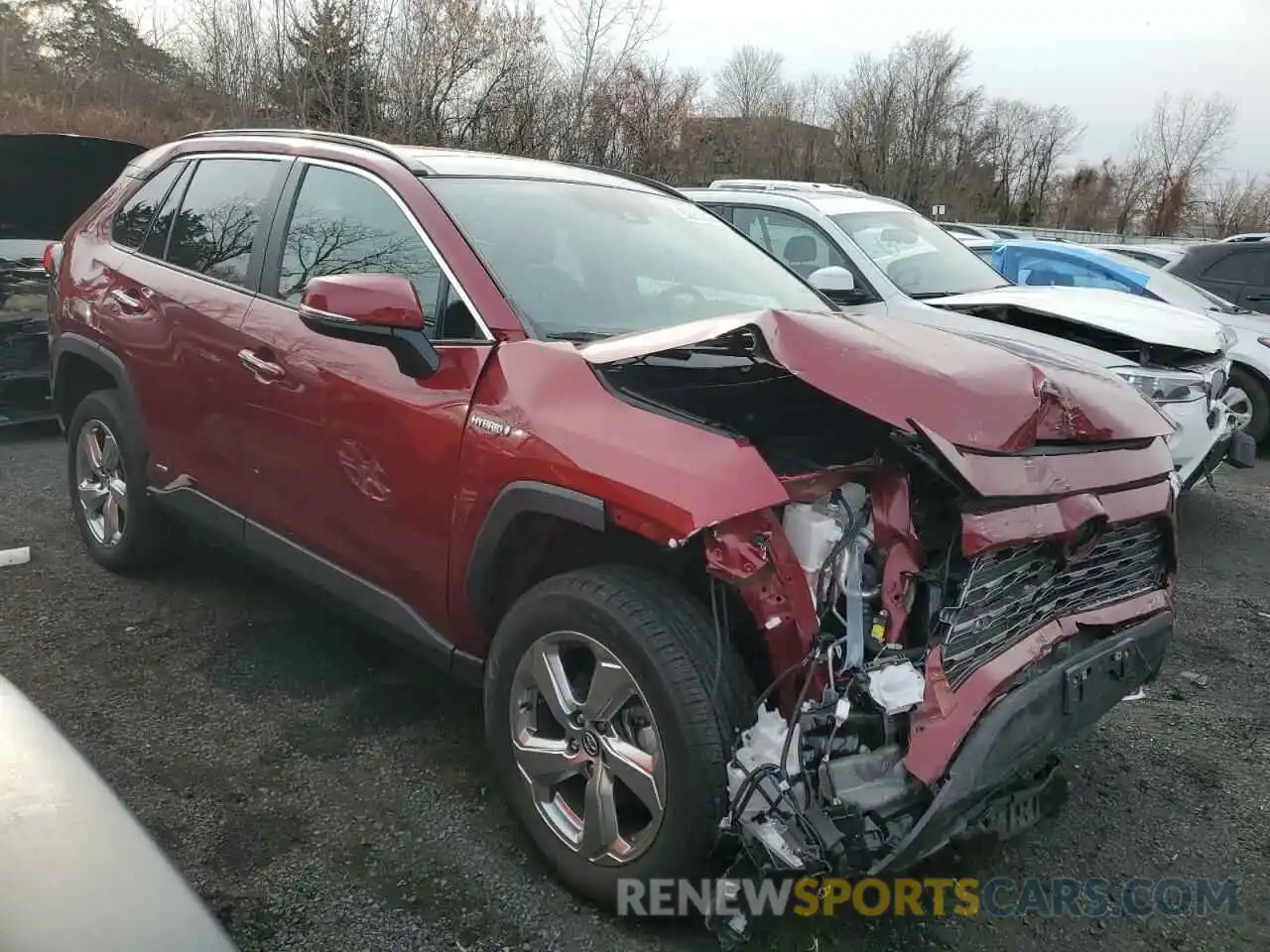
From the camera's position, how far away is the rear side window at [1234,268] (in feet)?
33.1

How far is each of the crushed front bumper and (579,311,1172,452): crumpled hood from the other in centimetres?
55

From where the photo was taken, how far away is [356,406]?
2932 mm

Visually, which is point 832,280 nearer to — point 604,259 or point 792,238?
point 792,238

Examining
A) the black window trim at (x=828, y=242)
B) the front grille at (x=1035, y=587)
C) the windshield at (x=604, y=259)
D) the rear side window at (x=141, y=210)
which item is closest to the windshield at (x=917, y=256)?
the black window trim at (x=828, y=242)

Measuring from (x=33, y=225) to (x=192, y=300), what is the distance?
3783 millimetres

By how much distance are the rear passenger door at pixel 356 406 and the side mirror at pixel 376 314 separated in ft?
0.18

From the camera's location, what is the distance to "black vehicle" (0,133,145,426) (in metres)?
6.19

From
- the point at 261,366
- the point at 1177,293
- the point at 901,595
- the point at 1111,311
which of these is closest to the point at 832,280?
the point at 1111,311

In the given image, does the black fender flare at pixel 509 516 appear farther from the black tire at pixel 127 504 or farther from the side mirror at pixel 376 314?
the black tire at pixel 127 504

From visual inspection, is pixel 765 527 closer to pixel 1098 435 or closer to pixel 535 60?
A: pixel 1098 435

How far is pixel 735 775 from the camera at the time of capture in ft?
6.97

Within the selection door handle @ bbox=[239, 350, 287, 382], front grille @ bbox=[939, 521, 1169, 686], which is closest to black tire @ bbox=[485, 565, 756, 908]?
front grille @ bbox=[939, 521, 1169, 686]

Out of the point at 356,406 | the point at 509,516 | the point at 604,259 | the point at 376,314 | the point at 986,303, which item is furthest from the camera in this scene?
the point at 986,303

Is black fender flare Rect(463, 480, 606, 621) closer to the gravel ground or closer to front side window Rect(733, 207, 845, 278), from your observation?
the gravel ground
